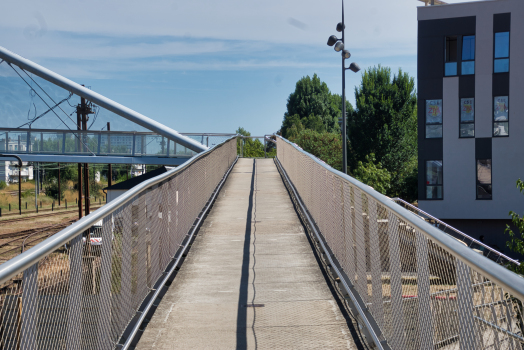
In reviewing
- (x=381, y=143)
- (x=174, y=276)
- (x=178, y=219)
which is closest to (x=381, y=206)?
(x=174, y=276)

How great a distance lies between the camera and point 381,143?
52.4m

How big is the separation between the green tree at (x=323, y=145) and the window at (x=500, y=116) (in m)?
27.7

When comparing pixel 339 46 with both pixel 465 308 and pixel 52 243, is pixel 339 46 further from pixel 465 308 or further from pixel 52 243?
pixel 52 243

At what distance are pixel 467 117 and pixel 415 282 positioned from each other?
29.1m

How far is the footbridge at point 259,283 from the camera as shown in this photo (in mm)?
2535

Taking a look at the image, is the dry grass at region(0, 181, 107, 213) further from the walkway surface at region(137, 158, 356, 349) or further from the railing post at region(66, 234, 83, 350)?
the railing post at region(66, 234, 83, 350)

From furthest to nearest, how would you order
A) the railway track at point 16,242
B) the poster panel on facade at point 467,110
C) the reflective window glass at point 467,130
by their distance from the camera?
1. the poster panel on facade at point 467,110
2. the reflective window glass at point 467,130
3. the railway track at point 16,242

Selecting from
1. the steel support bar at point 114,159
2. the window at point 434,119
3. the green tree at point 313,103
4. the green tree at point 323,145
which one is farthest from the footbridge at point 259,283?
the green tree at point 313,103

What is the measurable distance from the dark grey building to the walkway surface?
22.2 meters

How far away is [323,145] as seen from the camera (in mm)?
58219

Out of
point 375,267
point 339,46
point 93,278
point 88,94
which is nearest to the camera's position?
point 93,278

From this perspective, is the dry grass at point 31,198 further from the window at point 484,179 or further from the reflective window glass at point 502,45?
the reflective window glass at point 502,45

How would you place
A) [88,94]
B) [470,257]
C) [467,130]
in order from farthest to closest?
[88,94]
[467,130]
[470,257]

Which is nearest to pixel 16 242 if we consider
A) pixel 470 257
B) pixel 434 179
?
pixel 434 179
